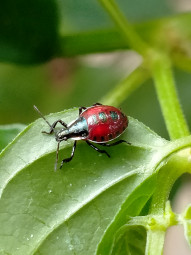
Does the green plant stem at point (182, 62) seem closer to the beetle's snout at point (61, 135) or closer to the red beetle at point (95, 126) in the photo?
the red beetle at point (95, 126)

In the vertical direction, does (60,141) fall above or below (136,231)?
above

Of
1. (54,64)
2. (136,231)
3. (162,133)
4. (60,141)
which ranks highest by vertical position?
(60,141)

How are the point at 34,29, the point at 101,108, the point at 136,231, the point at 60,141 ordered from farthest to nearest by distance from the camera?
the point at 34,29
the point at 101,108
the point at 60,141
the point at 136,231

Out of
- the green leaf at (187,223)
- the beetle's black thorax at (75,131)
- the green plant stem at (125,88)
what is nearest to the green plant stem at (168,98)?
the green plant stem at (125,88)

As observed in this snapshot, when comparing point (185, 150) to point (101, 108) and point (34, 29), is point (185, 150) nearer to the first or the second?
point (101, 108)

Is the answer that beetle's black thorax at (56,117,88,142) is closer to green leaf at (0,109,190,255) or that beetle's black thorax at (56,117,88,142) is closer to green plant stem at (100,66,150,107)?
green leaf at (0,109,190,255)

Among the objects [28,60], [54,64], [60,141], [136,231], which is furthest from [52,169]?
[54,64]

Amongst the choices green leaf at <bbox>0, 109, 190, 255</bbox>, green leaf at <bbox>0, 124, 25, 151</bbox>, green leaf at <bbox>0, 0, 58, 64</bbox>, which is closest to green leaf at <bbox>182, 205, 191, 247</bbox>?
green leaf at <bbox>0, 109, 190, 255</bbox>

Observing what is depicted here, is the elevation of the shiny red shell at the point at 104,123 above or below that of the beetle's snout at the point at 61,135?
below
